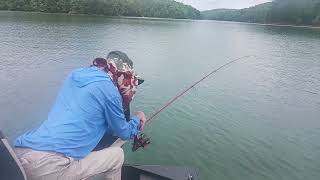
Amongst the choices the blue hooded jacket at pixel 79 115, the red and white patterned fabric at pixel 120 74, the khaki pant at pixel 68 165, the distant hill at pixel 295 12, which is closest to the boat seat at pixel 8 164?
the khaki pant at pixel 68 165

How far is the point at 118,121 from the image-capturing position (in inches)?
174

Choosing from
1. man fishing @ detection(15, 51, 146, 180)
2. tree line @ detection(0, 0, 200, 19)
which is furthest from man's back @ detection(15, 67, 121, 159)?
tree line @ detection(0, 0, 200, 19)

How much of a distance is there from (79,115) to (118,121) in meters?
0.50

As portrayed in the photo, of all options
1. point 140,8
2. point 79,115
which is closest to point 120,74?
point 79,115

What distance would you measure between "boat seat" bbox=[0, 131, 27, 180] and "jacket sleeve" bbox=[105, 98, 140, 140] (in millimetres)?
1046

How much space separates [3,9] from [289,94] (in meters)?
97.3

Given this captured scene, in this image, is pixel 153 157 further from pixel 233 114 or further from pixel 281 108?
pixel 281 108

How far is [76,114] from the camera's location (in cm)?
410

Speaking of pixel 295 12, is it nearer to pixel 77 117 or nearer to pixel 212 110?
pixel 212 110

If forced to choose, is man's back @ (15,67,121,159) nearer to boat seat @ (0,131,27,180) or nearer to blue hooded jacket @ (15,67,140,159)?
blue hooded jacket @ (15,67,140,159)

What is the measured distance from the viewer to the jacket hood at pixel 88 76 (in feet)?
13.5

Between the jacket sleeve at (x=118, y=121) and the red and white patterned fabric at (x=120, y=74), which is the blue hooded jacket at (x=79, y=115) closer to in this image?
the jacket sleeve at (x=118, y=121)

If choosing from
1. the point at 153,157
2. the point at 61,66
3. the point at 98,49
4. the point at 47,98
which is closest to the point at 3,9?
the point at 98,49

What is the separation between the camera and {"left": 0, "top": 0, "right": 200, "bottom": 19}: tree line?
107 meters
